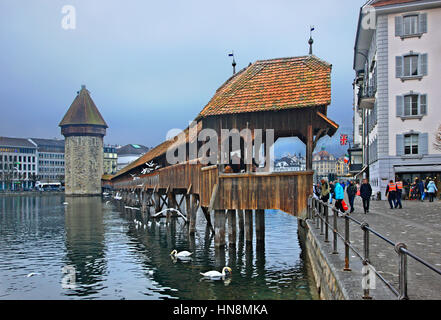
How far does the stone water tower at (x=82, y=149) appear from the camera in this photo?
78438 millimetres

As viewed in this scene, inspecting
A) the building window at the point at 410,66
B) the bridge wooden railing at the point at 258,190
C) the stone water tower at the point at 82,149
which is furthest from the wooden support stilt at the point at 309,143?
the stone water tower at the point at 82,149

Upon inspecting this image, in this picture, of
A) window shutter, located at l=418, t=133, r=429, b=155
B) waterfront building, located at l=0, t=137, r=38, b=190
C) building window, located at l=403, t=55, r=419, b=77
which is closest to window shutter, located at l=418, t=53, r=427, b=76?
building window, located at l=403, t=55, r=419, b=77

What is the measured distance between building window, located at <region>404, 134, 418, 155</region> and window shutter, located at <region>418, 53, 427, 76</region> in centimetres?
314

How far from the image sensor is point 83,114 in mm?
78938

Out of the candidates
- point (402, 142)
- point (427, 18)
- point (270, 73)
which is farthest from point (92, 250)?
point (427, 18)

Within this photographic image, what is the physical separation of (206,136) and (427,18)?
15.5m

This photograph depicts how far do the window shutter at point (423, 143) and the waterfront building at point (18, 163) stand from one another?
91.0m

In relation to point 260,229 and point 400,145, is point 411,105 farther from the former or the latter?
point 260,229

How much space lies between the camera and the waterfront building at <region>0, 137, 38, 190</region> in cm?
10600

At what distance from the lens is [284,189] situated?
514 inches

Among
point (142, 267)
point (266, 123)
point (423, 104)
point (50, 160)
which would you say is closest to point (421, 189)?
point (423, 104)

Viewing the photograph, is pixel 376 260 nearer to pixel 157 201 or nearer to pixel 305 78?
pixel 305 78

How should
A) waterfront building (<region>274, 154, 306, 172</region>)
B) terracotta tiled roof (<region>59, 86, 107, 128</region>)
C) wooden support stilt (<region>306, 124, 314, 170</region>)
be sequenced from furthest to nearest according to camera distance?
waterfront building (<region>274, 154, 306, 172</region>) < terracotta tiled roof (<region>59, 86, 107, 128</region>) < wooden support stilt (<region>306, 124, 314, 170</region>)

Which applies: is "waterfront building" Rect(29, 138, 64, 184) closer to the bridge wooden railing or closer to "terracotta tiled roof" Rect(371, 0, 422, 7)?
"terracotta tiled roof" Rect(371, 0, 422, 7)
